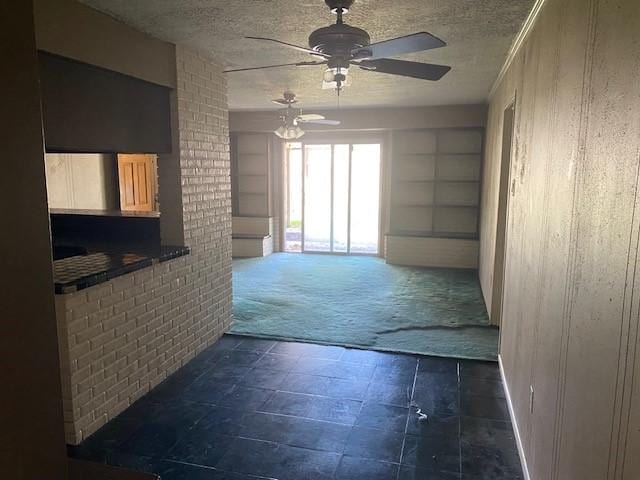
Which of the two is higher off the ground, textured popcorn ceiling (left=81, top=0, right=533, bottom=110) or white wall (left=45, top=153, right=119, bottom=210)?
textured popcorn ceiling (left=81, top=0, right=533, bottom=110)

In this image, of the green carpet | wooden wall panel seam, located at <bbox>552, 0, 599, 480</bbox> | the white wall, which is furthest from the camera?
the white wall

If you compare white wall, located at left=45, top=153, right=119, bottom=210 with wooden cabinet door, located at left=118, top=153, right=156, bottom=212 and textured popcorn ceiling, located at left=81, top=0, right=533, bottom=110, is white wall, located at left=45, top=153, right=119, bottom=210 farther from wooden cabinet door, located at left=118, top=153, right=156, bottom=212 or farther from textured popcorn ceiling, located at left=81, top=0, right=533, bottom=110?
textured popcorn ceiling, located at left=81, top=0, right=533, bottom=110

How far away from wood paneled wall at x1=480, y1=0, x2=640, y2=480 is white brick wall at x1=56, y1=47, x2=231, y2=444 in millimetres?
2473

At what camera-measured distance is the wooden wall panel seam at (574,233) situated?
162 cm

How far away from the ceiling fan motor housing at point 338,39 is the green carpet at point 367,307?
8.51 ft

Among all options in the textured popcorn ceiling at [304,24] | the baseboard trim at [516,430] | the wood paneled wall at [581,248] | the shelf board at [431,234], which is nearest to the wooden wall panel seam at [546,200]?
the wood paneled wall at [581,248]

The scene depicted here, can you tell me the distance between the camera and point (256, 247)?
8.69m

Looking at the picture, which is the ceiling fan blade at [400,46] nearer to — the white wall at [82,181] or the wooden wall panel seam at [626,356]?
the wooden wall panel seam at [626,356]

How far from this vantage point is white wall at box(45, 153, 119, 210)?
19.6 ft

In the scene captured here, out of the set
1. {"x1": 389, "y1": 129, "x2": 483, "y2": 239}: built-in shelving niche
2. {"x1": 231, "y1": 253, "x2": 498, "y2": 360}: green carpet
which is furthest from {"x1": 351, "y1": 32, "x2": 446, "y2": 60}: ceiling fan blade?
{"x1": 389, "y1": 129, "x2": 483, "y2": 239}: built-in shelving niche

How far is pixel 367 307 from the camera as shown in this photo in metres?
5.43

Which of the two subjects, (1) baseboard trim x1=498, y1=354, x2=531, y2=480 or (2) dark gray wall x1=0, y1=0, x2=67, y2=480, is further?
(1) baseboard trim x1=498, y1=354, x2=531, y2=480

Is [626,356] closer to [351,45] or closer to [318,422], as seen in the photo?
[351,45]

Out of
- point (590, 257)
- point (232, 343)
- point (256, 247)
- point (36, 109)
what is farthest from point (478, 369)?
point (256, 247)
